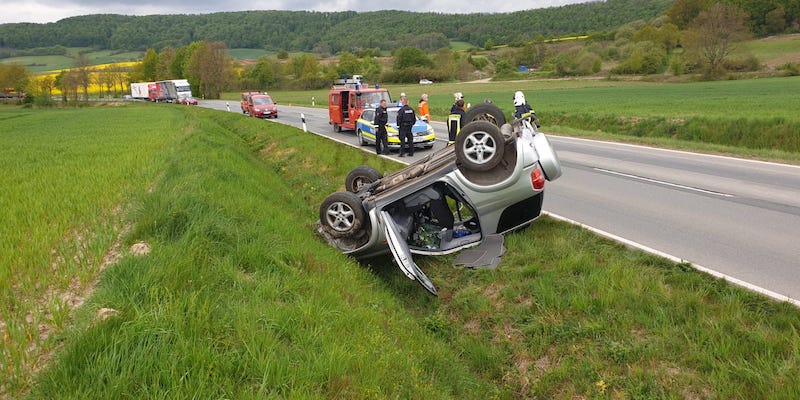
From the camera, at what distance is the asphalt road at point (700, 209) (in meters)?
5.34

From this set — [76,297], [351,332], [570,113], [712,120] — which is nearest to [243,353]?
[351,332]

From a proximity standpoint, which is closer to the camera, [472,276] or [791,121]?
[472,276]

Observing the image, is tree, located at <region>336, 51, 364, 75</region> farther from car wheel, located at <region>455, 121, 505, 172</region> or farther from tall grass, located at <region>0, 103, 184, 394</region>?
car wheel, located at <region>455, 121, 505, 172</region>

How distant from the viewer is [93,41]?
521 ft

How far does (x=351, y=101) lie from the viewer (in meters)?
20.9

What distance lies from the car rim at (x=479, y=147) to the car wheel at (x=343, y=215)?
156 centimetres

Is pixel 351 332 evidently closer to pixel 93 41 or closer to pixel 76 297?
pixel 76 297

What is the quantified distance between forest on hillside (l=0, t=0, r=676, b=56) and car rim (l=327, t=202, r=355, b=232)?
138 m

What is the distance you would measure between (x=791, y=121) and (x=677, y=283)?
14.1 meters

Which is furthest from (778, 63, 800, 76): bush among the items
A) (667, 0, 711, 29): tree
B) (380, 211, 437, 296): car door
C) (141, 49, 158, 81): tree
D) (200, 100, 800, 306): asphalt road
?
(141, 49, 158, 81): tree

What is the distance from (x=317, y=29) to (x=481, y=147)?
180091 millimetres

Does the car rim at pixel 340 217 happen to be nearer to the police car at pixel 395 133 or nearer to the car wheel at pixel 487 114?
the car wheel at pixel 487 114

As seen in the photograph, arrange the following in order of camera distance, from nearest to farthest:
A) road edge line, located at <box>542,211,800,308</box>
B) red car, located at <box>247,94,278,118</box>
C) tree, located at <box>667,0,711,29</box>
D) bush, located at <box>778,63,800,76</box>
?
1. road edge line, located at <box>542,211,800,308</box>
2. red car, located at <box>247,94,278,118</box>
3. bush, located at <box>778,63,800,76</box>
4. tree, located at <box>667,0,711,29</box>

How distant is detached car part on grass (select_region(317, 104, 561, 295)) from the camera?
5.87 meters
